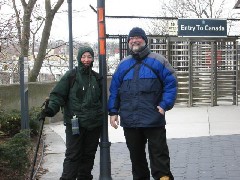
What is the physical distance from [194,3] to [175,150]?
128 ft

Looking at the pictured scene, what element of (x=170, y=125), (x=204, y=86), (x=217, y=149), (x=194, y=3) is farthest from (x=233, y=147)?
(x=194, y=3)

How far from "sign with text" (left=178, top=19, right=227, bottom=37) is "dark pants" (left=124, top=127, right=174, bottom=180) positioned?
10.3 meters

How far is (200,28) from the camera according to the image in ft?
50.8

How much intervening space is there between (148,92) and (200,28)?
10605 millimetres

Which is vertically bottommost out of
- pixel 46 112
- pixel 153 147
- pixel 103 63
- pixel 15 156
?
pixel 15 156

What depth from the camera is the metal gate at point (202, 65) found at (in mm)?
15617

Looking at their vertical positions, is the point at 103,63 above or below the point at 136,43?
below

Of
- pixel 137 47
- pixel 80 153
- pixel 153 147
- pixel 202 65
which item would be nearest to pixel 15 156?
pixel 80 153

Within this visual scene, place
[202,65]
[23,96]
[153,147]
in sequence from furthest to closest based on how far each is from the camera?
[202,65]
[23,96]
[153,147]

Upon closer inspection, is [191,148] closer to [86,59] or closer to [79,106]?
[79,106]

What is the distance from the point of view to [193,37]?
15516mm

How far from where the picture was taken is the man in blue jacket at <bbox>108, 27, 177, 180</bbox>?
5.30 meters

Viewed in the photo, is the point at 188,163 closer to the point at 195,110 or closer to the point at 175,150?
the point at 175,150

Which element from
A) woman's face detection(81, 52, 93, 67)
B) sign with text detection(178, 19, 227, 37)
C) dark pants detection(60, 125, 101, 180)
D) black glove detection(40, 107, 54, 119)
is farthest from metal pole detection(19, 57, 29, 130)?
sign with text detection(178, 19, 227, 37)
